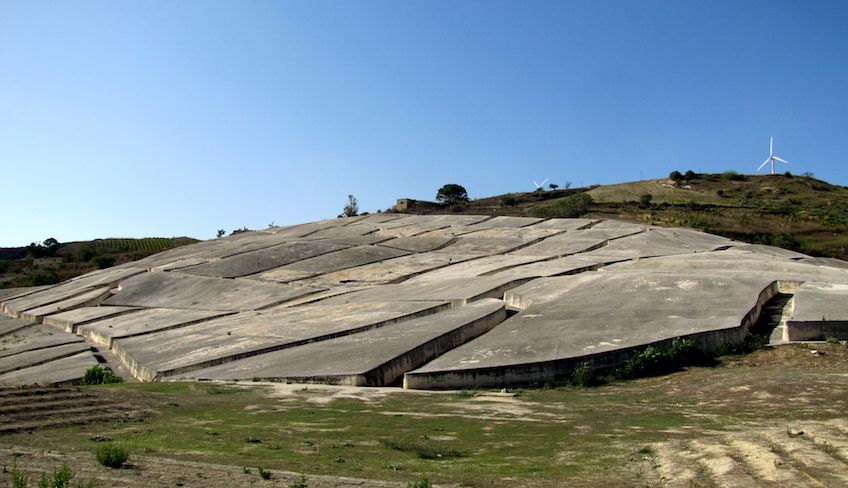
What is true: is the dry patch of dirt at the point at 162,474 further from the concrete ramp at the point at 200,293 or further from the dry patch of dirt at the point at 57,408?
the concrete ramp at the point at 200,293

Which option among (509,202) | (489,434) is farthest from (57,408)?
(509,202)

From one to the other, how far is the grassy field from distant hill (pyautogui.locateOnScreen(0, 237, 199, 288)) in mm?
36293

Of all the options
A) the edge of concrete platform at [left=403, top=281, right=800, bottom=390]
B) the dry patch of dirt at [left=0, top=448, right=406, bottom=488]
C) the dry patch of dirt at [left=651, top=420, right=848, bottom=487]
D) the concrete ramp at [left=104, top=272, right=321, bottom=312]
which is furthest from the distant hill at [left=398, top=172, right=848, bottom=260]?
the dry patch of dirt at [left=0, top=448, right=406, bottom=488]

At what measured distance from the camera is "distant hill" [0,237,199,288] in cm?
4441

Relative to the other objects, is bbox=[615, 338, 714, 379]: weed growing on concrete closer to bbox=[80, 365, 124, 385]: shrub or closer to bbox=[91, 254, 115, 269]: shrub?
bbox=[80, 365, 124, 385]: shrub

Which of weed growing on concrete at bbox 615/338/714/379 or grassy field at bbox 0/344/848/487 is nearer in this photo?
grassy field at bbox 0/344/848/487

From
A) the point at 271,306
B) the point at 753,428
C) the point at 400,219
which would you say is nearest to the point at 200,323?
the point at 271,306

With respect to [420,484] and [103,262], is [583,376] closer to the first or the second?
[420,484]

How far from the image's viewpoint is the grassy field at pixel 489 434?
19.9 ft

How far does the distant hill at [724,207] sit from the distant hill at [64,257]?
2198cm

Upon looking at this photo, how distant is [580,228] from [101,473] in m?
34.2

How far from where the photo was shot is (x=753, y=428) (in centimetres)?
778

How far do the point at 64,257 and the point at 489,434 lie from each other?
51.0 metres

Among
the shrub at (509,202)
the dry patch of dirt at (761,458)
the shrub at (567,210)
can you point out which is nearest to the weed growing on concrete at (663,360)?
the dry patch of dirt at (761,458)
